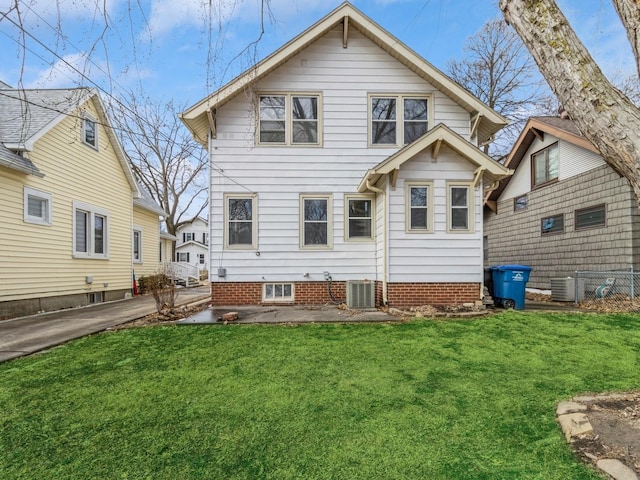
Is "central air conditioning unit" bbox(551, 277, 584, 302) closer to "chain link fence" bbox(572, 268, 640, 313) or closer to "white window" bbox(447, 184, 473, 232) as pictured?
"chain link fence" bbox(572, 268, 640, 313)

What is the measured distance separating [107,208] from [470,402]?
13181mm

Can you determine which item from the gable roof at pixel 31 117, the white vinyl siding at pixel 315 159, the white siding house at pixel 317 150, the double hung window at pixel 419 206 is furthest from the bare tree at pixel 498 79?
the gable roof at pixel 31 117

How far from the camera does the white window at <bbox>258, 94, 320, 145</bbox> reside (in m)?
9.55

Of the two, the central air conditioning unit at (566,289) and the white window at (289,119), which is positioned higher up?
the white window at (289,119)

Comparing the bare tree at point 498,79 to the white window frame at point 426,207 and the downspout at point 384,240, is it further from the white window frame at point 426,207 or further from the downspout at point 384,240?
the downspout at point 384,240

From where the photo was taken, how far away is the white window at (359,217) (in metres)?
9.56

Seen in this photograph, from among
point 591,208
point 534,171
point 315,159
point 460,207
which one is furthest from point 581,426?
point 534,171

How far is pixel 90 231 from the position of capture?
11.6 metres

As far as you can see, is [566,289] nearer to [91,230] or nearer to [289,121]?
[289,121]

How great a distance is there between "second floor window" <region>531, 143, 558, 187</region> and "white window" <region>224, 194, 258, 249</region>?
1048 centimetres

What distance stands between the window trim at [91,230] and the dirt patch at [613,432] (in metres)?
12.4

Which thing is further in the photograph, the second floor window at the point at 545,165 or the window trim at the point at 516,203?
the window trim at the point at 516,203

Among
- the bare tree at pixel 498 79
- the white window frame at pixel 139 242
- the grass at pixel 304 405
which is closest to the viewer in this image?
the grass at pixel 304 405

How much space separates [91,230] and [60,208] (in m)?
1.55
